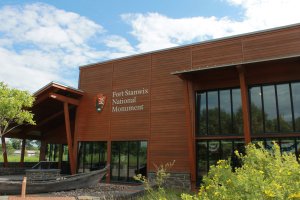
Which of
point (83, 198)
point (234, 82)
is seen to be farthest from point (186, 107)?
point (83, 198)

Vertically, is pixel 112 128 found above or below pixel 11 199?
above

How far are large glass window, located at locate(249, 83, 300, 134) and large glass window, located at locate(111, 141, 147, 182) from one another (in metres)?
5.87

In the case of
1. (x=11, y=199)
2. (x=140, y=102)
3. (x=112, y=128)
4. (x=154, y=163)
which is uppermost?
(x=140, y=102)

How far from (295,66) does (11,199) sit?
39.0 feet

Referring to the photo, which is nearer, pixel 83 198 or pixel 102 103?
Result: pixel 83 198

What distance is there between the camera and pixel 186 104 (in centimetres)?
1331

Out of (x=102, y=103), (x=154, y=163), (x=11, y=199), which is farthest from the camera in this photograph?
(x=102, y=103)

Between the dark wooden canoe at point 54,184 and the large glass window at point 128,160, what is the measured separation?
2305 mm

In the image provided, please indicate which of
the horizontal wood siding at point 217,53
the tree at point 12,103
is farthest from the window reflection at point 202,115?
the tree at point 12,103

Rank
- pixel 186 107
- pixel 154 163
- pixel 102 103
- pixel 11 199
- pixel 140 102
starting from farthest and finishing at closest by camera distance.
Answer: pixel 102 103 < pixel 140 102 < pixel 154 163 < pixel 186 107 < pixel 11 199

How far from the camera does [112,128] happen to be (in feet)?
55.0

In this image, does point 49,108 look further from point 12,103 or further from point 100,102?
point 12,103

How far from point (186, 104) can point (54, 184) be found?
6592 mm

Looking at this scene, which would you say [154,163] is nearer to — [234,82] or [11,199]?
[234,82]
